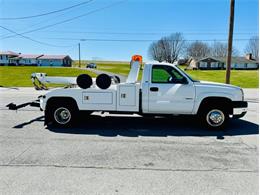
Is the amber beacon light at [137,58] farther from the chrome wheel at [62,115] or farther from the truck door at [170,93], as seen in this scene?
the chrome wheel at [62,115]

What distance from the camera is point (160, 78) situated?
5926 mm

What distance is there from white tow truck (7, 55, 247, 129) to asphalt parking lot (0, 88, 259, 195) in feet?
1.80

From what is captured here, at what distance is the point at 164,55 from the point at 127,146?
76.1m

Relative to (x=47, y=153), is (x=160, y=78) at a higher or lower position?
higher

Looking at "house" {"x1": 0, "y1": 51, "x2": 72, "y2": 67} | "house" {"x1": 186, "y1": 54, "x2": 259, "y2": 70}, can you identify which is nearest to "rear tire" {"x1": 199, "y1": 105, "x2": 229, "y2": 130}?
"house" {"x1": 186, "y1": 54, "x2": 259, "y2": 70}

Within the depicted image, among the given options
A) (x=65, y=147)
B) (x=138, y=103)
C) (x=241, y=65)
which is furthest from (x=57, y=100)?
(x=241, y=65)

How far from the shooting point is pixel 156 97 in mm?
5855

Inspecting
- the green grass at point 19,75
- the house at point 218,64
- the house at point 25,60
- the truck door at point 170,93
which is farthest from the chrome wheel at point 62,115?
the house at point 25,60

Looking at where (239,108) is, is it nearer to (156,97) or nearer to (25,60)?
(156,97)

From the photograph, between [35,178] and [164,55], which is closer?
[35,178]

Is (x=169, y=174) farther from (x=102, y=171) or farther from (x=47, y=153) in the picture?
(x=47, y=153)

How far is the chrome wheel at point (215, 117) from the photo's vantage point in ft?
19.5

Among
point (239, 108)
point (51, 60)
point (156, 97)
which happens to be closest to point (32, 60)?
point (51, 60)

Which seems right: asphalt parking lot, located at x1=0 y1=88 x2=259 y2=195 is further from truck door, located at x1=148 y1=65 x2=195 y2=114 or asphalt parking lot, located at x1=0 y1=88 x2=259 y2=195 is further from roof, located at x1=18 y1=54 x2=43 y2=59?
roof, located at x1=18 y1=54 x2=43 y2=59
